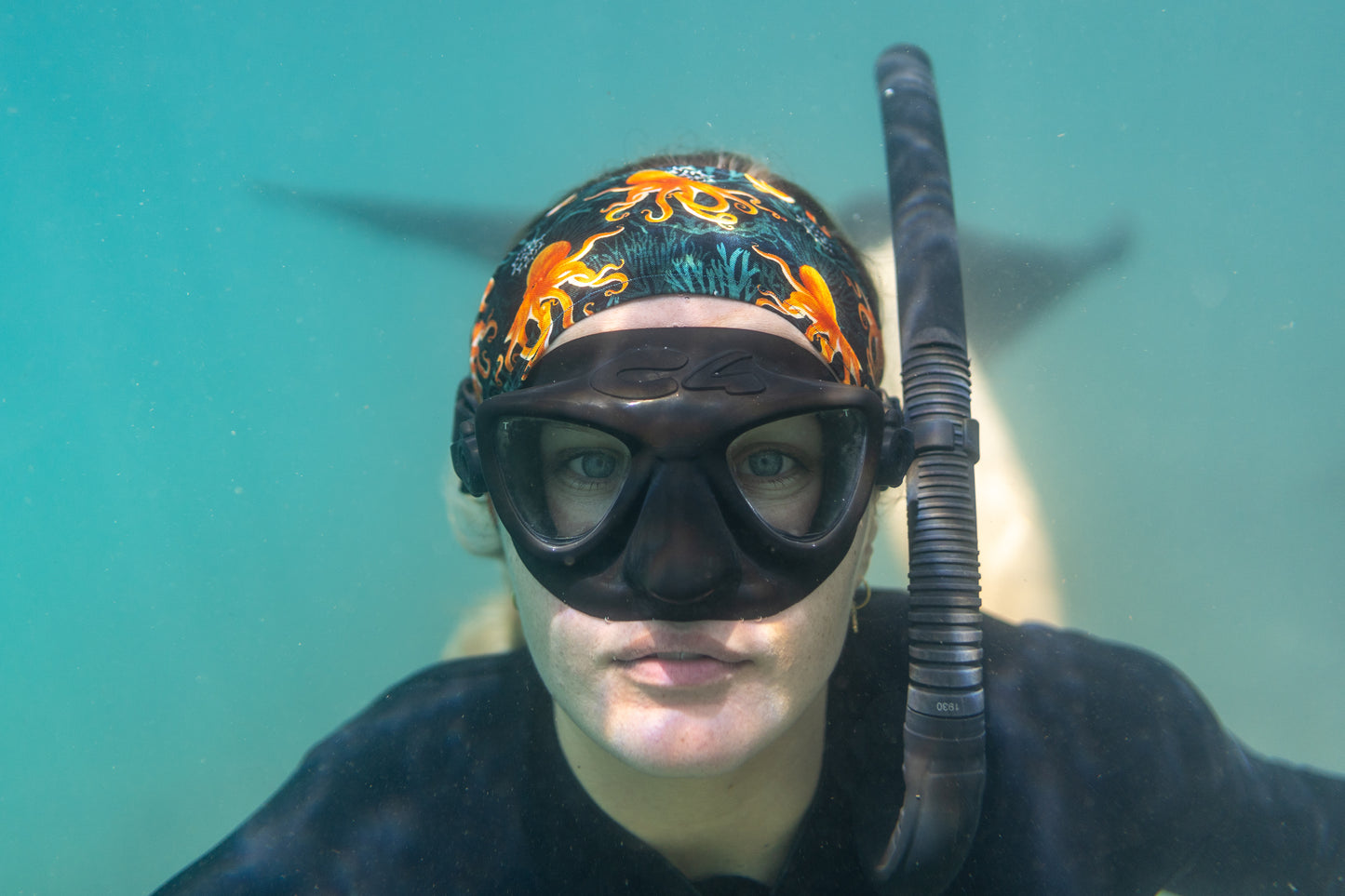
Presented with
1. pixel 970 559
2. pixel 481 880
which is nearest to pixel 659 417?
pixel 970 559

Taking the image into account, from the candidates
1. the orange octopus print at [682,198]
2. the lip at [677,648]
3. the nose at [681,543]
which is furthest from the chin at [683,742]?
the orange octopus print at [682,198]

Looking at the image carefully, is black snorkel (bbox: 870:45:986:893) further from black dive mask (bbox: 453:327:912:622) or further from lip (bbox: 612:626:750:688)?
lip (bbox: 612:626:750:688)

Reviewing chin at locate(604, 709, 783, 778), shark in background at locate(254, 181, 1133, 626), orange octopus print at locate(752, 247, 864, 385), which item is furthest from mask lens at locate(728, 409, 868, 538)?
shark in background at locate(254, 181, 1133, 626)

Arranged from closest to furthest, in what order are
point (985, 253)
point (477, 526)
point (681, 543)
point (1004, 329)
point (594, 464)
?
Result: point (681, 543), point (594, 464), point (477, 526), point (985, 253), point (1004, 329)

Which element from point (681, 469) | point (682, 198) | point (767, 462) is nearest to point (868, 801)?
point (767, 462)

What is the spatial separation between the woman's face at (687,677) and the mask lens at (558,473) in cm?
17

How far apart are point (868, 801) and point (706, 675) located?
2.54 ft

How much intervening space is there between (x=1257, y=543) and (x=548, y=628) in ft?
23.3

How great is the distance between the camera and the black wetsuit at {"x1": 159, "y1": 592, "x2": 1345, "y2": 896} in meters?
1.71

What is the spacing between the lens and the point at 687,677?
1.27 m

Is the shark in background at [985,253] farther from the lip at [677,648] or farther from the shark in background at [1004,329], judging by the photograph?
the lip at [677,648]

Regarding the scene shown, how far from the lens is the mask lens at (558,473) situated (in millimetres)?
1426

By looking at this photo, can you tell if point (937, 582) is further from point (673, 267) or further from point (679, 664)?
point (673, 267)

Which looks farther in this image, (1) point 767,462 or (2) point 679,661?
(1) point 767,462
